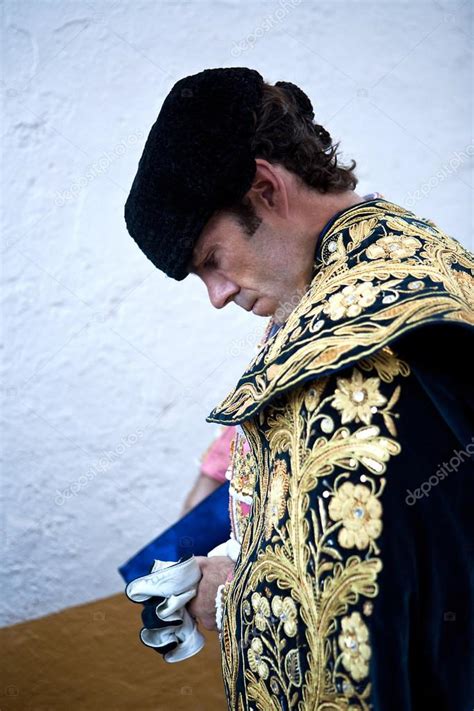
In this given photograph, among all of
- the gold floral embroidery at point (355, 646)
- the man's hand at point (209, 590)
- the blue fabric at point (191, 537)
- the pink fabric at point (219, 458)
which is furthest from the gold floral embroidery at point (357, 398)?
the pink fabric at point (219, 458)

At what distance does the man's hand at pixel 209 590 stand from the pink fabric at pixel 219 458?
0.86m

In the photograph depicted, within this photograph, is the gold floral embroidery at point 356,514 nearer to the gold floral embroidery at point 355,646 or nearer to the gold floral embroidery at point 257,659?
the gold floral embroidery at point 355,646

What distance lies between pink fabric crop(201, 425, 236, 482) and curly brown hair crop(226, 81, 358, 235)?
3.75 feet

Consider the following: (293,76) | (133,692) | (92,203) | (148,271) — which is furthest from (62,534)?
(293,76)

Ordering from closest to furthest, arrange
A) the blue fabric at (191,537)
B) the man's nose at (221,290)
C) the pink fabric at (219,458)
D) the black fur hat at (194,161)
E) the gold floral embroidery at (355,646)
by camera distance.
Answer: the gold floral embroidery at (355,646)
the black fur hat at (194,161)
the man's nose at (221,290)
the blue fabric at (191,537)
the pink fabric at (219,458)

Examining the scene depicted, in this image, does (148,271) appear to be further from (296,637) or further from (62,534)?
(296,637)

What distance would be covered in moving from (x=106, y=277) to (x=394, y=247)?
1.83 meters

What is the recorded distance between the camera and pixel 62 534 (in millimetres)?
2953

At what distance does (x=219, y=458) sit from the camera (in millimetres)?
2523

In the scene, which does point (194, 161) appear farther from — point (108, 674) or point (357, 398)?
point (108, 674)

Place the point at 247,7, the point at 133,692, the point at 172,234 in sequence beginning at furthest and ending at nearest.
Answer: the point at 247,7 → the point at 133,692 → the point at 172,234

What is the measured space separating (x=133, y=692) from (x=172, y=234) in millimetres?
2007

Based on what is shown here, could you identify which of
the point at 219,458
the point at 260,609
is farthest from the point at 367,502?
the point at 219,458

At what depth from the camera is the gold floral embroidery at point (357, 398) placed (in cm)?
111
